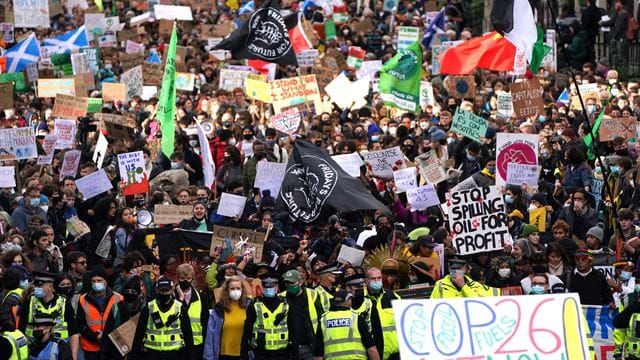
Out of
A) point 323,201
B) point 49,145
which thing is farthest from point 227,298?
point 49,145

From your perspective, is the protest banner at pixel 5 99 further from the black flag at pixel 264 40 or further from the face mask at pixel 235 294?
the face mask at pixel 235 294

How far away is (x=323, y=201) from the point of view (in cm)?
1944

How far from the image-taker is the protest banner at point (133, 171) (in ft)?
69.3

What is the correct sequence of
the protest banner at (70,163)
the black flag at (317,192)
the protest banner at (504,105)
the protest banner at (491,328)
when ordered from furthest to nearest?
1. the protest banner at (504,105)
2. the protest banner at (70,163)
3. the black flag at (317,192)
4. the protest banner at (491,328)

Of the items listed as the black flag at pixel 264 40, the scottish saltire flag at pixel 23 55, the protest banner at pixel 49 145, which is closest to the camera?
the protest banner at pixel 49 145

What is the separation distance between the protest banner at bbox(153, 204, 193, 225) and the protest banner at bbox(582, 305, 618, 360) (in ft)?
16.3

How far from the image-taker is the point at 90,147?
24.2 meters

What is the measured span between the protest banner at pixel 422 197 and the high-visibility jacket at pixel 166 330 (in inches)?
203

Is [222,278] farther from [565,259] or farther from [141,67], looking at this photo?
[141,67]

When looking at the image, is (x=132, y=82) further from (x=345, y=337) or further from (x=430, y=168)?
(x=345, y=337)

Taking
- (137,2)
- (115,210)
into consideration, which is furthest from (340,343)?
(137,2)

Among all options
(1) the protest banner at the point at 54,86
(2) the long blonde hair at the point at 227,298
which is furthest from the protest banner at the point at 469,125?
(1) the protest banner at the point at 54,86

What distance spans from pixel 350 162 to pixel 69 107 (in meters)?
5.73

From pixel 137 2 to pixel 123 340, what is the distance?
2488cm
